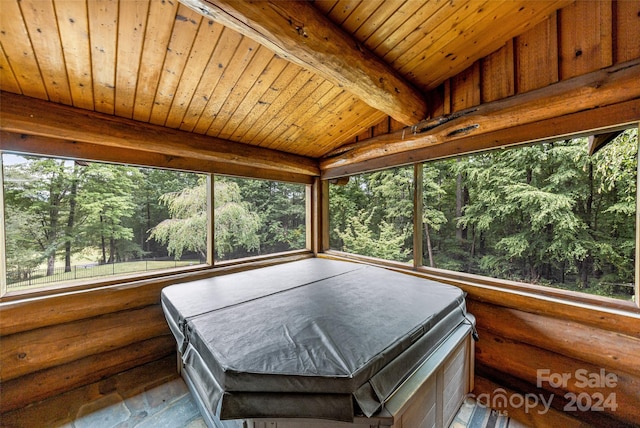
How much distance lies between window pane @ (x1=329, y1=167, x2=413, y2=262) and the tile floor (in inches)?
159

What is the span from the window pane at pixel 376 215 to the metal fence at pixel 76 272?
11.9 ft

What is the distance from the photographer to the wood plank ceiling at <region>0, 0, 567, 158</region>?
1.46 m

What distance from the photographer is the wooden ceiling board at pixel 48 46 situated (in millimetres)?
1338

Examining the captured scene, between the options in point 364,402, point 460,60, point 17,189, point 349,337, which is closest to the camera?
point 364,402

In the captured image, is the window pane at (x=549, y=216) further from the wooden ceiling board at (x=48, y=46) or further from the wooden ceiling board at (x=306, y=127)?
the wooden ceiling board at (x=48, y=46)

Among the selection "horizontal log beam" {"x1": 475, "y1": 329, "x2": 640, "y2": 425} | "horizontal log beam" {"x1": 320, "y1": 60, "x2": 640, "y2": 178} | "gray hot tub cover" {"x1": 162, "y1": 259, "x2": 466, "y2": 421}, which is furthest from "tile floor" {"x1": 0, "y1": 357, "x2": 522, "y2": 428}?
"horizontal log beam" {"x1": 320, "y1": 60, "x2": 640, "y2": 178}

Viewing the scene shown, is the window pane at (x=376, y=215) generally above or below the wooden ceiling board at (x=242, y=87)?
below

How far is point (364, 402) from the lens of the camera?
992mm

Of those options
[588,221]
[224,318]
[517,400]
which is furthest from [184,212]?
[588,221]

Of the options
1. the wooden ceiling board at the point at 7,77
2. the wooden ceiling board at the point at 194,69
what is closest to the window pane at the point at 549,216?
the wooden ceiling board at the point at 194,69

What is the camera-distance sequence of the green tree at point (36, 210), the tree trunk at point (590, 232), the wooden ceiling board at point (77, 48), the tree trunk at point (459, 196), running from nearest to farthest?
the wooden ceiling board at point (77, 48), the green tree at point (36, 210), the tree trunk at point (590, 232), the tree trunk at point (459, 196)

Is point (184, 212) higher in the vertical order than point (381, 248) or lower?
higher

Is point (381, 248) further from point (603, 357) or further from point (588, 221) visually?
point (603, 357)

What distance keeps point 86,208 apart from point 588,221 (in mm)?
8804
